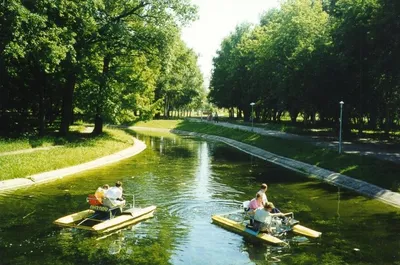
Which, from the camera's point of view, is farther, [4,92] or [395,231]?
[4,92]

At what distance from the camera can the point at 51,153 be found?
34344mm

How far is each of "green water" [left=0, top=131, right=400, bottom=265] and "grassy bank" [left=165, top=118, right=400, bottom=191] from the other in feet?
9.59

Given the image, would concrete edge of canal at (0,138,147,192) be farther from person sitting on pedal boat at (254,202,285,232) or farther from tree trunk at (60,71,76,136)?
person sitting on pedal boat at (254,202,285,232)

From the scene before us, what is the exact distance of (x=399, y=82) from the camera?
38562 millimetres

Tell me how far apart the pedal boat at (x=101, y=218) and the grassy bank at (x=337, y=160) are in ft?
56.1

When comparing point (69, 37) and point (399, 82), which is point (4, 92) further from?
point (399, 82)

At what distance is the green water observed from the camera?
15.8 meters

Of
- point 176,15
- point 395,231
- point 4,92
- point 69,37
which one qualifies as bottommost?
point 395,231

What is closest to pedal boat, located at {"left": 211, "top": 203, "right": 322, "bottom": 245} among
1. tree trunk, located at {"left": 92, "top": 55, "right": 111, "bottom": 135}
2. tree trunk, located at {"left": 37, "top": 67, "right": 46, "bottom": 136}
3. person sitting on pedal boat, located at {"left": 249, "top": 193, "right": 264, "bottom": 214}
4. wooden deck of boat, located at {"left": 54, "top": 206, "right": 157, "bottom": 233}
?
person sitting on pedal boat, located at {"left": 249, "top": 193, "right": 264, "bottom": 214}

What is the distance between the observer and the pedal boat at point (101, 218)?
60.7 feet

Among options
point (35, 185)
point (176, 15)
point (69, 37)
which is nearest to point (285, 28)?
point (176, 15)

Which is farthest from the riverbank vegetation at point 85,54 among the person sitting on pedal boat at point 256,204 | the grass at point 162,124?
the grass at point 162,124

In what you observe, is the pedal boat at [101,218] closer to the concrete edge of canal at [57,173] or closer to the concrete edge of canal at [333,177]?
the concrete edge of canal at [57,173]

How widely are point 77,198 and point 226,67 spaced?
7858 centimetres
